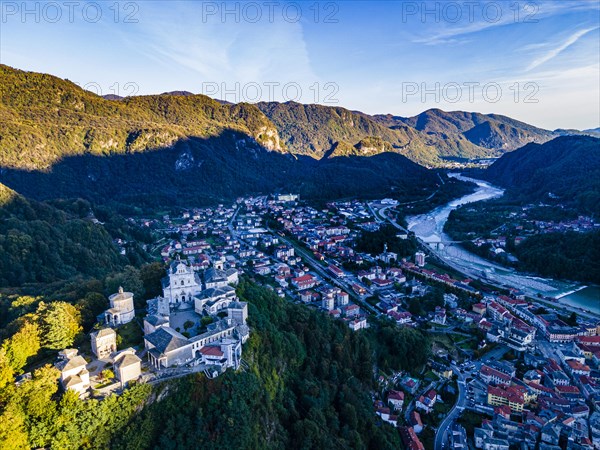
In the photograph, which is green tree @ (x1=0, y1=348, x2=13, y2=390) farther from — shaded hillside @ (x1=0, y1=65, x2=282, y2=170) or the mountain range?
shaded hillside @ (x1=0, y1=65, x2=282, y2=170)

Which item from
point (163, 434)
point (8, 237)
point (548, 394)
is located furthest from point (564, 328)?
point (8, 237)

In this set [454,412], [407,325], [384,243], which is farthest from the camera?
[384,243]

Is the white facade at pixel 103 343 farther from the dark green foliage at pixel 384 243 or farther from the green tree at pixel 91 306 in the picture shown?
the dark green foliage at pixel 384 243

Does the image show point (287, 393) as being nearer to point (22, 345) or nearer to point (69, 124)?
point (22, 345)

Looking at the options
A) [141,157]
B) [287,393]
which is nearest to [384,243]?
[287,393]

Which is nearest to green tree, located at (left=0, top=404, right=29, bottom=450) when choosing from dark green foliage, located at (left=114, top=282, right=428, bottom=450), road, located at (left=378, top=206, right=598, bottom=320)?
dark green foliage, located at (left=114, top=282, right=428, bottom=450)
